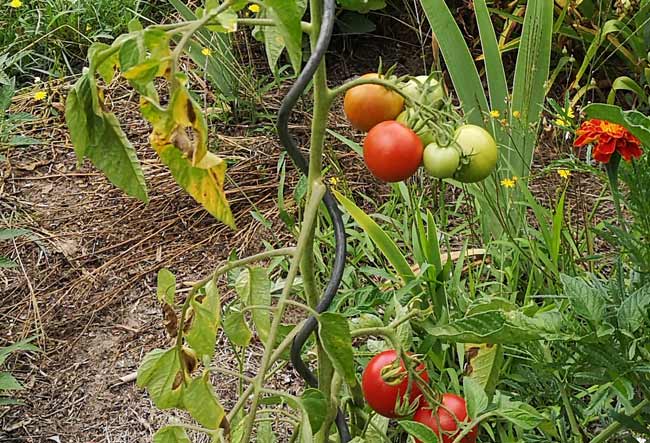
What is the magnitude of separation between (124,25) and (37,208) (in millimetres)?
754

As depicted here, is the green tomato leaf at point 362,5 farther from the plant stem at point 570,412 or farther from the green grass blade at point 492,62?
the plant stem at point 570,412

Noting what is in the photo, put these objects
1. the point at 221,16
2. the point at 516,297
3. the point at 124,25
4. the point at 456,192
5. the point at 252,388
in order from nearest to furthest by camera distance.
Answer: the point at 221,16 → the point at 252,388 → the point at 516,297 → the point at 456,192 → the point at 124,25

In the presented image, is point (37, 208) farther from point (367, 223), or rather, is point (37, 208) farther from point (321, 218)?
point (367, 223)

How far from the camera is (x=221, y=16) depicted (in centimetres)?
58

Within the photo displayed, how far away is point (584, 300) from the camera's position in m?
0.90

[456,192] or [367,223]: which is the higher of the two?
[367,223]

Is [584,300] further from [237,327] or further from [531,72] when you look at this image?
[531,72]

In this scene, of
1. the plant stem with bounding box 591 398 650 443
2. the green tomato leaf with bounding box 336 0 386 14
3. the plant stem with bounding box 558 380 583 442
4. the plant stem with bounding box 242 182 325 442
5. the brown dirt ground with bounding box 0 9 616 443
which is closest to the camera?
the plant stem with bounding box 242 182 325 442

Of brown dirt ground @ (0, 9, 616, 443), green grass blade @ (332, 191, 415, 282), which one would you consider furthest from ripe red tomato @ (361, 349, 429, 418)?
brown dirt ground @ (0, 9, 616, 443)

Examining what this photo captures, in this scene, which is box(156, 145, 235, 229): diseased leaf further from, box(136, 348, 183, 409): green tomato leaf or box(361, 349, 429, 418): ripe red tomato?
box(361, 349, 429, 418): ripe red tomato

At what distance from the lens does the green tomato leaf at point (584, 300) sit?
896 millimetres

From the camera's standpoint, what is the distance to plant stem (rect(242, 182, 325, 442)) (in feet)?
2.32

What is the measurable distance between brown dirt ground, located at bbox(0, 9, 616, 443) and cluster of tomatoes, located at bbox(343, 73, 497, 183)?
104 centimetres

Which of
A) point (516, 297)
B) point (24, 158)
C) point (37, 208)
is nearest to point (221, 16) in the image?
point (516, 297)
